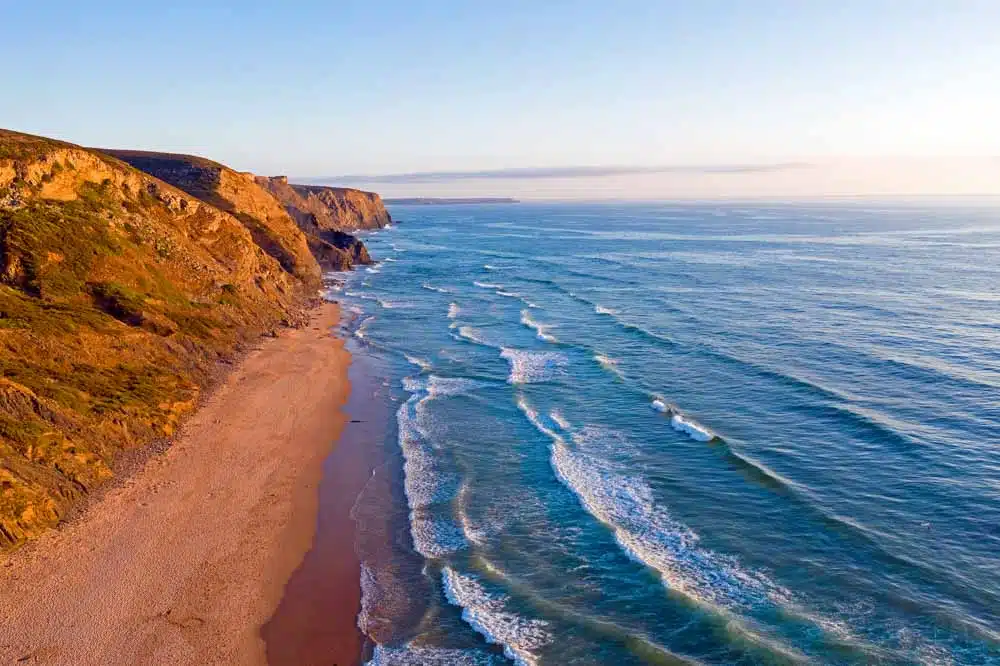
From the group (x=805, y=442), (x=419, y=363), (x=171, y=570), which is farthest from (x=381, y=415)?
(x=805, y=442)

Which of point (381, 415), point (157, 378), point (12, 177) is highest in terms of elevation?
point (12, 177)

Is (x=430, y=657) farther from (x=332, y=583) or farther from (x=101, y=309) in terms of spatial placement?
(x=101, y=309)

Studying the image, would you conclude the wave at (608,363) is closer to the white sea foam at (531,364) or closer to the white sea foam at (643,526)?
the white sea foam at (531,364)

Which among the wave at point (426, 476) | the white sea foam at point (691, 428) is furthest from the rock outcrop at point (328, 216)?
the white sea foam at point (691, 428)

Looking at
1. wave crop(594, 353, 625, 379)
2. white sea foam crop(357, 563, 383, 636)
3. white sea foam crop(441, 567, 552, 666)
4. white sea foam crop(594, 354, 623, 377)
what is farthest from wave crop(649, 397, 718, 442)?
white sea foam crop(357, 563, 383, 636)

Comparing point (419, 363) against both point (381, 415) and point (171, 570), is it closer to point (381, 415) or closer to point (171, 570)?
point (381, 415)

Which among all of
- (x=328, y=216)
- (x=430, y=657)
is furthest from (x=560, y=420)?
(x=328, y=216)
